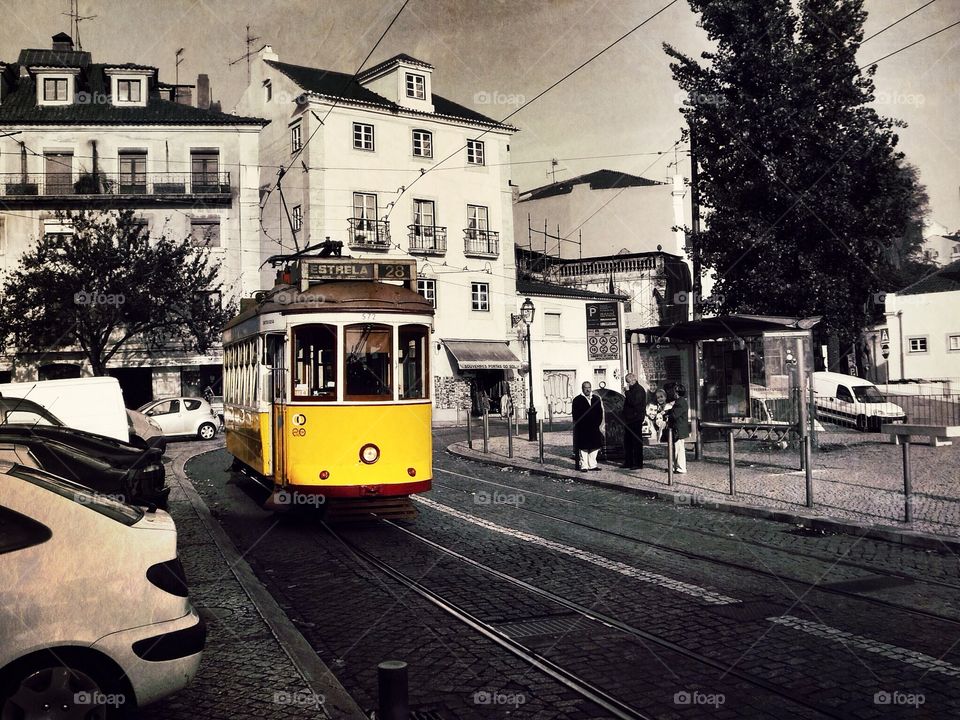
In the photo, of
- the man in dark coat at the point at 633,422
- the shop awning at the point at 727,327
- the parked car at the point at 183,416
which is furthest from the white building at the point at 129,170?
the man in dark coat at the point at 633,422

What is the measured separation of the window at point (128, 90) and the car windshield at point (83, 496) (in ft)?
136

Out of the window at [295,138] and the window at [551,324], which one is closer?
the window at [295,138]

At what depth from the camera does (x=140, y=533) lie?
4.51 meters

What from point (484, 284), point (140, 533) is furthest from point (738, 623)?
point (484, 284)

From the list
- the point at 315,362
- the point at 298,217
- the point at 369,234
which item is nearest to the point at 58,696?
the point at 315,362

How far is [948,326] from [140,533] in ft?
152

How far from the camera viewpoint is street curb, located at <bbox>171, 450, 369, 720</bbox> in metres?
4.91

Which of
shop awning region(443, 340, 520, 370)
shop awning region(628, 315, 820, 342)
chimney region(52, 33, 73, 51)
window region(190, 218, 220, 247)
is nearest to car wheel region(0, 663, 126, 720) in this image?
shop awning region(628, 315, 820, 342)

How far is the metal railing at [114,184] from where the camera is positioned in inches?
1534

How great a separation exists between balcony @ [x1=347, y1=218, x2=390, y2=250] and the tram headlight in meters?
29.9

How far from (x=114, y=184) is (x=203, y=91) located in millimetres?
12323

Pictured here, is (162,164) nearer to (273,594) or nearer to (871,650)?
(273,594)

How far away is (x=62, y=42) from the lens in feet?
146

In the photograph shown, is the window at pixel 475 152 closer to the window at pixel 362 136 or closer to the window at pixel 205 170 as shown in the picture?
the window at pixel 362 136
